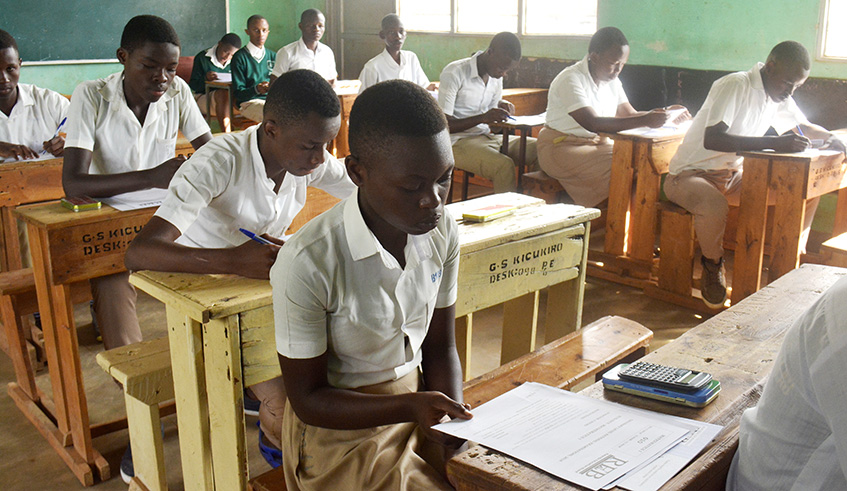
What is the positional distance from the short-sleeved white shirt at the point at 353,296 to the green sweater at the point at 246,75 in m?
5.97

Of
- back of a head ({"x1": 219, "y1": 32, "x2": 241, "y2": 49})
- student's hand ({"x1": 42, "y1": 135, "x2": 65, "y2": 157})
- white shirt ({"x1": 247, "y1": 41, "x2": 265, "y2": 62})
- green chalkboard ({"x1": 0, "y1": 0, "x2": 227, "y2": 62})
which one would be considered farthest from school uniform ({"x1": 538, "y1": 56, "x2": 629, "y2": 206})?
green chalkboard ({"x1": 0, "y1": 0, "x2": 227, "y2": 62})

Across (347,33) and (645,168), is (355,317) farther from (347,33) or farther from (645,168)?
(347,33)

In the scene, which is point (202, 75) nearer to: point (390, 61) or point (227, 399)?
point (390, 61)

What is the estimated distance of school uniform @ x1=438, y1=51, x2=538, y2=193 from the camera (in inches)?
187

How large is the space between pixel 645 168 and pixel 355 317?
314cm

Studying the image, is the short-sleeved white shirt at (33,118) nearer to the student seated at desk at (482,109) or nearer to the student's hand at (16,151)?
the student's hand at (16,151)

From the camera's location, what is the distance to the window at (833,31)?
472 cm

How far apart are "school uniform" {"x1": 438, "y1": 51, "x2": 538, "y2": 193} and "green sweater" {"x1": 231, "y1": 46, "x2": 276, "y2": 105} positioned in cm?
267

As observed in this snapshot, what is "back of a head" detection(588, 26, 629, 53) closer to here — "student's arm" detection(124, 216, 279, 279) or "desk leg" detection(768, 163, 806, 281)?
"desk leg" detection(768, 163, 806, 281)

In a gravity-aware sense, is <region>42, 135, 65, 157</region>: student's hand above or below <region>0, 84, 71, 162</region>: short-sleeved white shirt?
below

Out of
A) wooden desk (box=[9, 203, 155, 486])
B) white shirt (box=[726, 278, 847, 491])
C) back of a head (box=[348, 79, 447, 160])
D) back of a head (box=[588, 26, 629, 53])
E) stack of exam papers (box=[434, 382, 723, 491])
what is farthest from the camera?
back of a head (box=[588, 26, 629, 53])

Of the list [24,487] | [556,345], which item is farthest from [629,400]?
[24,487]

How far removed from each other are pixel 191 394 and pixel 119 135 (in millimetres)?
1379

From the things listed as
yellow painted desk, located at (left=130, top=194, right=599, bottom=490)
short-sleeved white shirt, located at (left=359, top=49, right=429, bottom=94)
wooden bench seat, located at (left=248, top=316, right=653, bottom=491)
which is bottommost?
wooden bench seat, located at (left=248, top=316, right=653, bottom=491)
